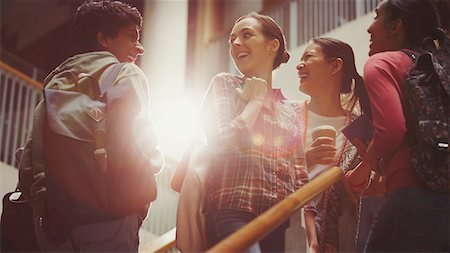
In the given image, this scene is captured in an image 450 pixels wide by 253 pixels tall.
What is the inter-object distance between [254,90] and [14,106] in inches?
142

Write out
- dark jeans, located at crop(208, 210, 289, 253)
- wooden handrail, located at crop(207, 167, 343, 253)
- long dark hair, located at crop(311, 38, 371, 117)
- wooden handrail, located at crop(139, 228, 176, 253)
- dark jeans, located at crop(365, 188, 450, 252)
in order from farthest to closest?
1. wooden handrail, located at crop(139, 228, 176, 253)
2. long dark hair, located at crop(311, 38, 371, 117)
3. dark jeans, located at crop(208, 210, 289, 253)
4. dark jeans, located at crop(365, 188, 450, 252)
5. wooden handrail, located at crop(207, 167, 343, 253)

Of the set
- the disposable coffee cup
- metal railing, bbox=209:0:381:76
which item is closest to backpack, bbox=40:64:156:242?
the disposable coffee cup

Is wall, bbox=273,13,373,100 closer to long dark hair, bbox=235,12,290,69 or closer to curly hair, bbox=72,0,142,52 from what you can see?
long dark hair, bbox=235,12,290,69

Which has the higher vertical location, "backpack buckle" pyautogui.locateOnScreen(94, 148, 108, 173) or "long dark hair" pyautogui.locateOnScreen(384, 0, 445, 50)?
"long dark hair" pyautogui.locateOnScreen(384, 0, 445, 50)

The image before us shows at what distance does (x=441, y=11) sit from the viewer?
314cm

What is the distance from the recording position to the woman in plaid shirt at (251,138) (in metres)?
2.77

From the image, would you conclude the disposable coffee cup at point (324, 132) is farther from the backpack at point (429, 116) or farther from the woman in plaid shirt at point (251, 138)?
the backpack at point (429, 116)

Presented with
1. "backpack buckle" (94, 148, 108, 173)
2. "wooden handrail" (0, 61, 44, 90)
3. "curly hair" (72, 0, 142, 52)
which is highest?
"curly hair" (72, 0, 142, 52)

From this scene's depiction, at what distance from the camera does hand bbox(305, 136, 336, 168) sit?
3326mm

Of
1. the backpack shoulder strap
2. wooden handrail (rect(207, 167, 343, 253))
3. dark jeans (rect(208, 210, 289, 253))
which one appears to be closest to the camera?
wooden handrail (rect(207, 167, 343, 253))

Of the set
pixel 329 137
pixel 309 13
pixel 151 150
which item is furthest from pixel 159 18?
pixel 151 150

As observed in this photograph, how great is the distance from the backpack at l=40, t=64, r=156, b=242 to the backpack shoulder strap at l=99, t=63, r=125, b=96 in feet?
0.08

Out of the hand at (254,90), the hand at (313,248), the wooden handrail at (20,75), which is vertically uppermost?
the hand at (254,90)

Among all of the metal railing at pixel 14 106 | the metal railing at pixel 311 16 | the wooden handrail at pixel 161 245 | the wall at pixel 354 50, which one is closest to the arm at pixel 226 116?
the wall at pixel 354 50
